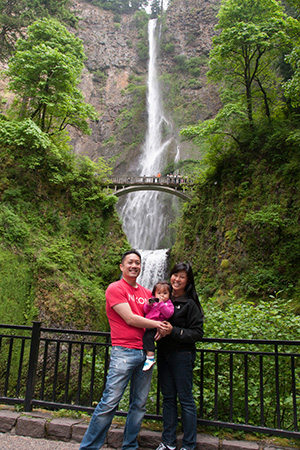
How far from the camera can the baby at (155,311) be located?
290 cm

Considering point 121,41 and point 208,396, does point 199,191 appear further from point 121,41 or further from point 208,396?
point 121,41

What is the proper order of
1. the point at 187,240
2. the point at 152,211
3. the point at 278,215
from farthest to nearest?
1. the point at 152,211
2. the point at 187,240
3. the point at 278,215

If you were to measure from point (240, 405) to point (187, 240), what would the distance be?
1402 centimetres

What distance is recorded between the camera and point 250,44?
562 inches

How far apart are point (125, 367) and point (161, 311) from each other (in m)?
0.62

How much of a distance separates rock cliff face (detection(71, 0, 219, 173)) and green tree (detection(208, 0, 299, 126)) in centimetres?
1916

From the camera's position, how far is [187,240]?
17812 millimetres

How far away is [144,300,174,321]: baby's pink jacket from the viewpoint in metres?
2.90

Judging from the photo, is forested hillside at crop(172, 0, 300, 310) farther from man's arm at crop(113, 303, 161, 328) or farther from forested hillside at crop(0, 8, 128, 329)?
man's arm at crop(113, 303, 161, 328)

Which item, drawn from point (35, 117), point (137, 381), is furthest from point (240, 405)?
point (35, 117)

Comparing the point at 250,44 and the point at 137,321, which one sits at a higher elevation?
the point at 250,44

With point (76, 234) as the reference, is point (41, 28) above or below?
above

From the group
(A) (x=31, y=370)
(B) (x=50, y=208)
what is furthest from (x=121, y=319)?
(B) (x=50, y=208)

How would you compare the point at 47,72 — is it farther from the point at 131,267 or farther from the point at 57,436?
the point at 57,436
